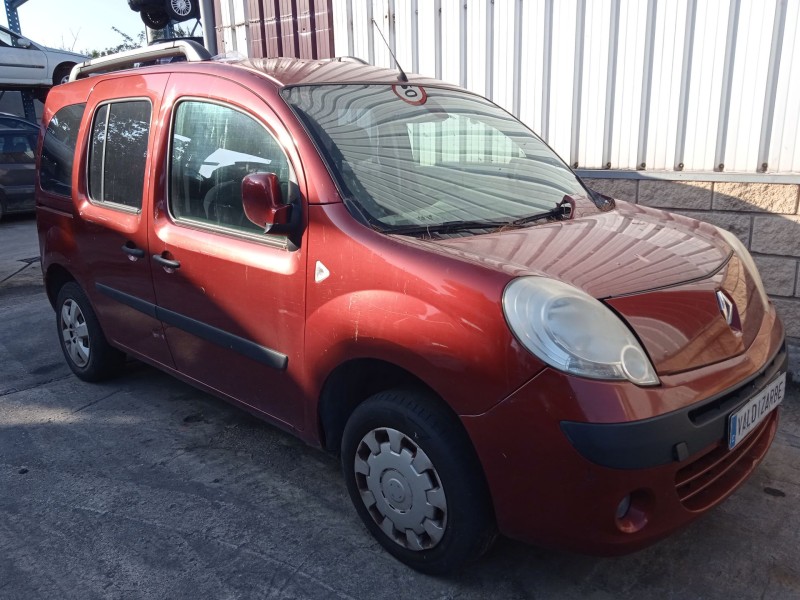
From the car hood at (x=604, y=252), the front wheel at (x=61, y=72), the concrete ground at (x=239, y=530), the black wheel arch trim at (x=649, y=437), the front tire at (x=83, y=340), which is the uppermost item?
the front wheel at (x=61, y=72)

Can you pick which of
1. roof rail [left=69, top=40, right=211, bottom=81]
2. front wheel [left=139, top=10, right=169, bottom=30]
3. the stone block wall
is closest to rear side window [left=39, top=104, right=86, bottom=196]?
roof rail [left=69, top=40, right=211, bottom=81]

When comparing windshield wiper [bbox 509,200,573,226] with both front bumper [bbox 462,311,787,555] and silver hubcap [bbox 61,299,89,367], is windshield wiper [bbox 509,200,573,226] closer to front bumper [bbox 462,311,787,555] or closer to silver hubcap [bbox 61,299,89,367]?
front bumper [bbox 462,311,787,555]

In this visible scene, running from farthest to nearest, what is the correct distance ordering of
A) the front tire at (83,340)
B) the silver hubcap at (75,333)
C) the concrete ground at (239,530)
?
the silver hubcap at (75,333) < the front tire at (83,340) < the concrete ground at (239,530)

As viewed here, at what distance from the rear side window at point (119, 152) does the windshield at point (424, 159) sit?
1080mm

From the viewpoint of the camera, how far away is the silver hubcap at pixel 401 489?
2.30 m

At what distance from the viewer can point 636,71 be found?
458 centimetres

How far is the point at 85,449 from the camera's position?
353 centimetres

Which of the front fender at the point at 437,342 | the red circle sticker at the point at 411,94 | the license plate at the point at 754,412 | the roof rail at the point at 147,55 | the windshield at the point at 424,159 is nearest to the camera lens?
the front fender at the point at 437,342

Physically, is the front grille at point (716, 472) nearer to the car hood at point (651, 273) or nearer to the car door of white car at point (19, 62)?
the car hood at point (651, 273)

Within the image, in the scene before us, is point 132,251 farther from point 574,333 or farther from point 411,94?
point 574,333

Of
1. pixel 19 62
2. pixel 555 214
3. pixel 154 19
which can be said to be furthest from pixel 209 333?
pixel 19 62

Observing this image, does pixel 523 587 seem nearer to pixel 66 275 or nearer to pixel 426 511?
pixel 426 511

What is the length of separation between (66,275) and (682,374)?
3801mm

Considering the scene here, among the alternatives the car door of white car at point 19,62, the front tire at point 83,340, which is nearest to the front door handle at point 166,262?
the front tire at point 83,340
